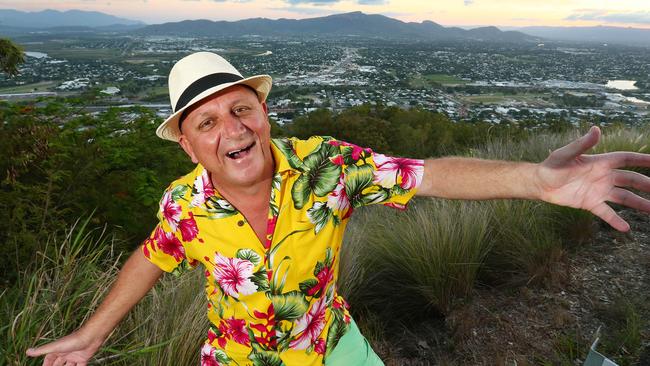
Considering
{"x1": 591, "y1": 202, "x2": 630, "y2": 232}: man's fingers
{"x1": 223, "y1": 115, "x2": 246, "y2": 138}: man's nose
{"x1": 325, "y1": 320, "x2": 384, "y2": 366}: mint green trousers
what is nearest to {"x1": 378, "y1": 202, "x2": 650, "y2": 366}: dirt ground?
{"x1": 325, "y1": 320, "x2": 384, "y2": 366}: mint green trousers

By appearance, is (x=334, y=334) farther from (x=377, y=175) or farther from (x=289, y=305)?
(x=377, y=175)

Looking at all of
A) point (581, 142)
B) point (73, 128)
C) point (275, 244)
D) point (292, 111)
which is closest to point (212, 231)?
point (275, 244)

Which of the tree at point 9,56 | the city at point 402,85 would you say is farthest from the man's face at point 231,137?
the tree at point 9,56

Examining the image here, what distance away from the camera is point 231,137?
1.71 metres

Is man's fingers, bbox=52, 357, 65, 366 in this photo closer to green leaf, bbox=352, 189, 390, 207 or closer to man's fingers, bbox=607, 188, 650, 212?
green leaf, bbox=352, 189, 390, 207

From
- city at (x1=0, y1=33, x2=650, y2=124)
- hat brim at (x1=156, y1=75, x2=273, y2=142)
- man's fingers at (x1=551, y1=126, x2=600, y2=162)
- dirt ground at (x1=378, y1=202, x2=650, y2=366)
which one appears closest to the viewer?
man's fingers at (x1=551, y1=126, x2=600, y2=162)

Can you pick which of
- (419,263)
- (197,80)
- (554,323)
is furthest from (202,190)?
(554,323)

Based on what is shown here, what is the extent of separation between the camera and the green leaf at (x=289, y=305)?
5.64 ft

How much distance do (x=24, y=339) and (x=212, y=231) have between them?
3.85ft

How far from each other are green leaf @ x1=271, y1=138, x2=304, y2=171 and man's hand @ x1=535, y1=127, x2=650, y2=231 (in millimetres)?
908

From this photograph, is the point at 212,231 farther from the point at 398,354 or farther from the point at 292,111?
the point at 292,111

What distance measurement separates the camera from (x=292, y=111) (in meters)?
27.8

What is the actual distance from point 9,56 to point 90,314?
4.64 m

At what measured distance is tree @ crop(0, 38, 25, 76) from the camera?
5422 millimetres
